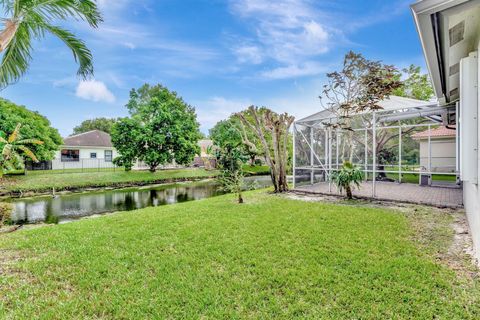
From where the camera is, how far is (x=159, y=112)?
19.7 metres

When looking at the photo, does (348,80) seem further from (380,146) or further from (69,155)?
(69,155)

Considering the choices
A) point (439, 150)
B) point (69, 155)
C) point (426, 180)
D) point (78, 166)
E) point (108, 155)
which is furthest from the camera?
point (108, 155)

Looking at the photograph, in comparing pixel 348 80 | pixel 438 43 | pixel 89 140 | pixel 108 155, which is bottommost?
pixel 108 155

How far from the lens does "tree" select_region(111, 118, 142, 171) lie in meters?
18.5

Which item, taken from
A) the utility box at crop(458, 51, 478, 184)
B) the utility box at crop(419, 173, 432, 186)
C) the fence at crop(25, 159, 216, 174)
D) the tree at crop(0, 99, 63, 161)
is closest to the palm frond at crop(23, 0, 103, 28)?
the utility box at crop(458, 51, 478, 184)

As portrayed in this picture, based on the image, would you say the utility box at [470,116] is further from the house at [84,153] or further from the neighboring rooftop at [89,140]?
the neighboring rooftop at [89,140]

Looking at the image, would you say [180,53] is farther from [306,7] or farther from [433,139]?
[433,139]

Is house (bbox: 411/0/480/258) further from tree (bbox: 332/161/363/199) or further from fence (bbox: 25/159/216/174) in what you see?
fence (bbox: 25/159/216/174)

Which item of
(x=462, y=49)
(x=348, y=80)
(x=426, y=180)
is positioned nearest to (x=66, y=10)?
(x=462, y=49)

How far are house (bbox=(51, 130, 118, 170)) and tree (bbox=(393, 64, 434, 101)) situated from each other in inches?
1029

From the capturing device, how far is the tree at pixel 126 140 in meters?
18.5

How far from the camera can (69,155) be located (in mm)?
24891

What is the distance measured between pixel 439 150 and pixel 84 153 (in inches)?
1140

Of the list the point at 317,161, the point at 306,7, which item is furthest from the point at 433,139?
the point at 306,7
